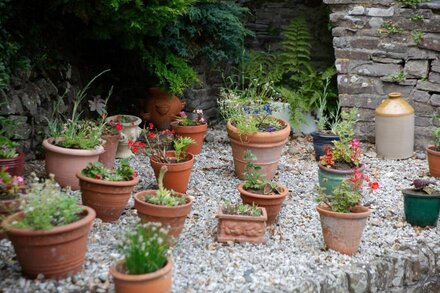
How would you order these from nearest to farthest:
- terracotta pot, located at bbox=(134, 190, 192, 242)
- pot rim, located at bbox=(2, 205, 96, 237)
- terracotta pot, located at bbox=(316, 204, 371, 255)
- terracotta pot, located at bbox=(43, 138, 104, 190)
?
1. pot rim, located at bbox=(2, 205, 96, 237)
2. terracotta pot, located at bbox=(134, 190, 192, 242)
3. terracotta pot, located at bbox=(316, 204, 371, 255)
4. terracotta pot, located at bbox=(43, 138, 104, 190)

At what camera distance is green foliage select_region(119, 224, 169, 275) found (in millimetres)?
3305

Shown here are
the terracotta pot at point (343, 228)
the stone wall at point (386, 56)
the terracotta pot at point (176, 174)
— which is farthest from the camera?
the stone wall at point (386, 56)

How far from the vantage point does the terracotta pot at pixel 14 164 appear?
15.4ft

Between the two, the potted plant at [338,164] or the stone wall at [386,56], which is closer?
the potted plant at [338,164]

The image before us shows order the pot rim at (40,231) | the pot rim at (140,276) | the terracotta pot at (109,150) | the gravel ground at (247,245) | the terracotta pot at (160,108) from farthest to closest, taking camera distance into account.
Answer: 1. the terracotta pot at (160,108)
2. the terracotta pot at (109,150)
3. the gravel ground at (247,245)
4. the pot rim at (40,231)
5. the pot rim at (140,276)

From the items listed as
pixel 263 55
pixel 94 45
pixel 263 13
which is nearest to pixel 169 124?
pixel 94 45

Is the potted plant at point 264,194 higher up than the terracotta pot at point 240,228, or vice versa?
the potted plant at point 264,194

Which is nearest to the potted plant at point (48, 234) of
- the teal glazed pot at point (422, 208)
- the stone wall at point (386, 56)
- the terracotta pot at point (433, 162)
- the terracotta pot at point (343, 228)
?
the terracotta pot at point (343, 228)

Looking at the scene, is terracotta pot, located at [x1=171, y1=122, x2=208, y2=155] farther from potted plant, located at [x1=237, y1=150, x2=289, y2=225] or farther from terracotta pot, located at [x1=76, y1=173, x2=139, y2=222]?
terracotta pot, located at [x1=76, y1=173, x2=139, y2=222]

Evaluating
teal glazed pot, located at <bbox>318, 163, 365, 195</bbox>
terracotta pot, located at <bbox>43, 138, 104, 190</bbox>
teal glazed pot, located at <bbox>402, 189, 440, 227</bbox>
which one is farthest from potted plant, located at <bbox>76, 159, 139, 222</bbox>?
teal glazed pot, located at <bbox>402, 189, 440, 227</bbox>

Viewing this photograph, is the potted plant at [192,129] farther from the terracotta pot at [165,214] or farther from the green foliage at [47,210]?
the green foliage at [47,210]

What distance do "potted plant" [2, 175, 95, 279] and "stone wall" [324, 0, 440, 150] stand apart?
13.6 ft

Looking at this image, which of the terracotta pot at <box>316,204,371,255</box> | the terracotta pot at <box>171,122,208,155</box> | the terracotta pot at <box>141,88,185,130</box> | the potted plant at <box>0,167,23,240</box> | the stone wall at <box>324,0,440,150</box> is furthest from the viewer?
the terracotta pot at <box>141,88,185,130</box>

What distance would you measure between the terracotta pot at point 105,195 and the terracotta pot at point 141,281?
1.08 meters
